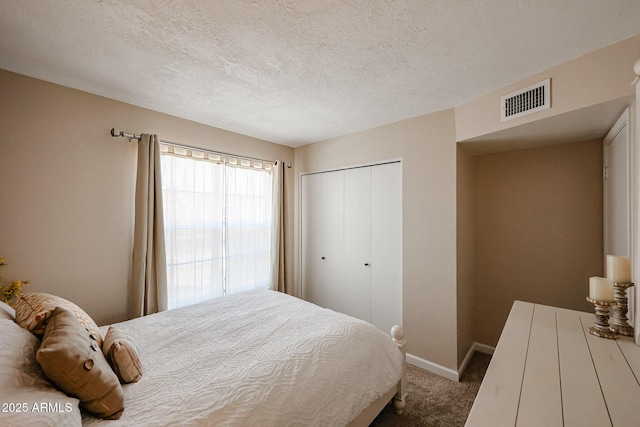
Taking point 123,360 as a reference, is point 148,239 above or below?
above

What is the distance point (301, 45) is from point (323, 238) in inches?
97.0

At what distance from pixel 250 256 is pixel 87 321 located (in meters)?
1.97

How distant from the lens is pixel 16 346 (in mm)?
988

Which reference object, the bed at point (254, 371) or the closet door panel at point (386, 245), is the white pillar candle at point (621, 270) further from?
the closet door panel at point (386, 245)

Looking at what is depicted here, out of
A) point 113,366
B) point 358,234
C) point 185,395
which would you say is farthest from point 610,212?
point 113,366

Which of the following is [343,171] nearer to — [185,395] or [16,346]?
[185,395]

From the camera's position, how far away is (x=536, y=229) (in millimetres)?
2570

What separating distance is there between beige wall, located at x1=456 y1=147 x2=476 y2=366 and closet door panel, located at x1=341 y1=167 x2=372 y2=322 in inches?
38.8

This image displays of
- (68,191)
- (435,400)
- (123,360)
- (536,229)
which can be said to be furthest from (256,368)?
(536,229)

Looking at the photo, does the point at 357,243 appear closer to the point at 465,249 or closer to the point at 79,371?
the point at 465,249

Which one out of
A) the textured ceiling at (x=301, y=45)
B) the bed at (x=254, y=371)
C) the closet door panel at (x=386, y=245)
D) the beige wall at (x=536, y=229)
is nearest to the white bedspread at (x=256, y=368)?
the bed at (x=254, y=371)

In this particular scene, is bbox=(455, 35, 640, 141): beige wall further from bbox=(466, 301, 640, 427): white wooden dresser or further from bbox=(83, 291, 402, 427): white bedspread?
bbox=(83, 291, 402, 427): white bedspread

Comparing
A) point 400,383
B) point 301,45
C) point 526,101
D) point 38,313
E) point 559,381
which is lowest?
point 400,383

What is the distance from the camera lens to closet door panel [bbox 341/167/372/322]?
10.2ft
